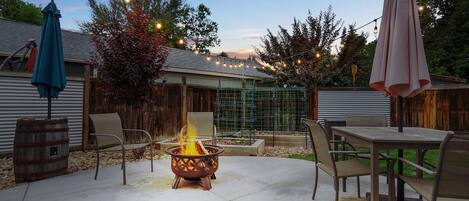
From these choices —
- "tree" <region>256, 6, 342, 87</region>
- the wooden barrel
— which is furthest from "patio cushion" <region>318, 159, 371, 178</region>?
"tree" <region>256, 6, 342, 87</region>

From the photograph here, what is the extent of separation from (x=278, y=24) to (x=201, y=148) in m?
11.0

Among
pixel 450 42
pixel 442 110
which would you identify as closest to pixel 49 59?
pixel 442 110

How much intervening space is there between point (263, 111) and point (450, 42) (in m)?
12.8

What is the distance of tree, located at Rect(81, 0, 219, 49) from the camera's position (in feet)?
67.9

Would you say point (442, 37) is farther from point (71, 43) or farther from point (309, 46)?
point (71, 43)

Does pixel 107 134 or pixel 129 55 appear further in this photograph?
pixel 129 55

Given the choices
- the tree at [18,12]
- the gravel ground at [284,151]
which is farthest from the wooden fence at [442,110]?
the tree at [18,12]

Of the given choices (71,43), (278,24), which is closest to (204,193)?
(71,43)

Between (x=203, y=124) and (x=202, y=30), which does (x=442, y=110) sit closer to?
(x=203, y=124)

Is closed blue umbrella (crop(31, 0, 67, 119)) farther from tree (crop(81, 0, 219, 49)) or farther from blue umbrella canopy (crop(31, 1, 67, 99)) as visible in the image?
tree (crop(81, 0, 219, 49))

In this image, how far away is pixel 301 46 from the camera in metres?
13.1

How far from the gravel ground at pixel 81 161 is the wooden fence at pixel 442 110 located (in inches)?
238

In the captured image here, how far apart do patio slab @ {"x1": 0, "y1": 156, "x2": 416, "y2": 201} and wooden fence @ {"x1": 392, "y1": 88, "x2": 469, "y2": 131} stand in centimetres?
414

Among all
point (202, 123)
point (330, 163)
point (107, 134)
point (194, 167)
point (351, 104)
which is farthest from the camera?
point (351, 104)
